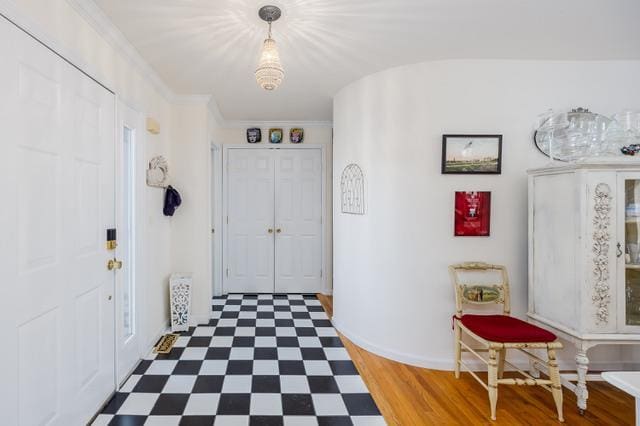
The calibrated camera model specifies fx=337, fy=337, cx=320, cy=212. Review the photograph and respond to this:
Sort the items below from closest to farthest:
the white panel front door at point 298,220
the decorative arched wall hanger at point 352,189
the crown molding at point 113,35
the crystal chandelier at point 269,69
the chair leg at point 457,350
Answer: the crystal chandelier at point 269,69
the crown molding at point 113,35
the chair leg at point 457,350
the decorative arched wall hanger at point 352,189
the white panel front door at point 298,220

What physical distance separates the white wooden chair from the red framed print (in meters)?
0.27

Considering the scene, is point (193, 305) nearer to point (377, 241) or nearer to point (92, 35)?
point (377, 241)

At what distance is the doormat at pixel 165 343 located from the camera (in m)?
3.05

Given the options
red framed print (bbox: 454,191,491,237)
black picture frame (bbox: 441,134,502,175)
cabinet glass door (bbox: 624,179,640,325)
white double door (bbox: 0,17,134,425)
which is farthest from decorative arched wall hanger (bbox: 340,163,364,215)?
white double door (bbox: 0,17,134,425)

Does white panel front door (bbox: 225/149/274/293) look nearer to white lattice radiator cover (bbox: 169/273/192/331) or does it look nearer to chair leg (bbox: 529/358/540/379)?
white lattice radiator cover (bbox: 169/273/192/331)

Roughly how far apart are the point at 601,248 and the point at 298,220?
351cm

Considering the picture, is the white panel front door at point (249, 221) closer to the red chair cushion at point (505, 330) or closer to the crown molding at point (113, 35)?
the crown molding at point (113, 35)

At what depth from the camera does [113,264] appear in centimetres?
237

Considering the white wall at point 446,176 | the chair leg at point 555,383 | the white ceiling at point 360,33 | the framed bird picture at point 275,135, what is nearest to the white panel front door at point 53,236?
the white ceiling at point 360,33

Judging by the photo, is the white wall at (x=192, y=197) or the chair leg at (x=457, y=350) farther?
the white wall at (x=192, y=197)

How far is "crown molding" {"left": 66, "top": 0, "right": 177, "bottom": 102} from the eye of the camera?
1952 millimetres

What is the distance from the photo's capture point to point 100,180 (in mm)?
2213

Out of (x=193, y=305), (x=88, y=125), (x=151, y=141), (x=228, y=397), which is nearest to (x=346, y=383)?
(x=228, y=397)

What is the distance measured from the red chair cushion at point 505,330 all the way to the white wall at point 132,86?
2695 mm
